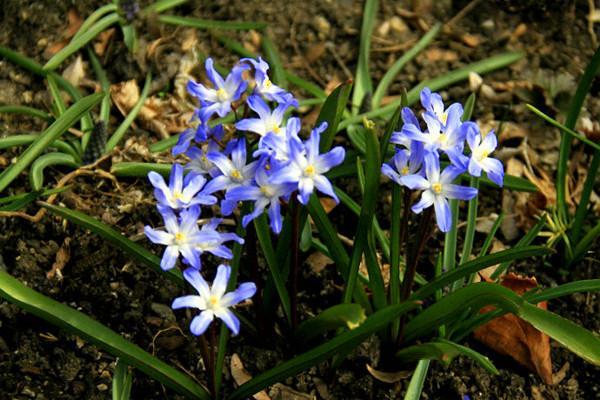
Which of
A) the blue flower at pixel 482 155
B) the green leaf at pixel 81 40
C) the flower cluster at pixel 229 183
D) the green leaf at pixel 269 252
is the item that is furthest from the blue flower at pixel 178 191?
the green leaf at pixel 81 40

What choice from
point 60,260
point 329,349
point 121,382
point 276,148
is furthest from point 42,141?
point 329,349

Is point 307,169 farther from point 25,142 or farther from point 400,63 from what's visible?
point 400,63

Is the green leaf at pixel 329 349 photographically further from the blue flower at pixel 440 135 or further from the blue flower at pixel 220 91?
the blue flower at pixel 220 91

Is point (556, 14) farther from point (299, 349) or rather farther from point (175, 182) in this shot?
point (175, 182)

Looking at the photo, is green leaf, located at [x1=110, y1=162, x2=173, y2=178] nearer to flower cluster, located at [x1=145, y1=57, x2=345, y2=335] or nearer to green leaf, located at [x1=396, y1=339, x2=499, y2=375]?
flower cluster, located at [x1=145, y1=57, x2=345, y2=335]

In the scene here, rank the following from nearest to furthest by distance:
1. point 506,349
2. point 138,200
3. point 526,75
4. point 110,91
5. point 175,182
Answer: point 175,182
point 506,349
point 138,200
point 110,91
point 526,75

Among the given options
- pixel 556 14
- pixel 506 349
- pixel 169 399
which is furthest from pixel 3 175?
pixel 556 14

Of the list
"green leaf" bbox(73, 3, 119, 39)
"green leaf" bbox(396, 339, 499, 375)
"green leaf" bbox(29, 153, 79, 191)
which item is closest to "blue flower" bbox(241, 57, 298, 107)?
"green leaf" bbox(396, 339, 499, 375)
